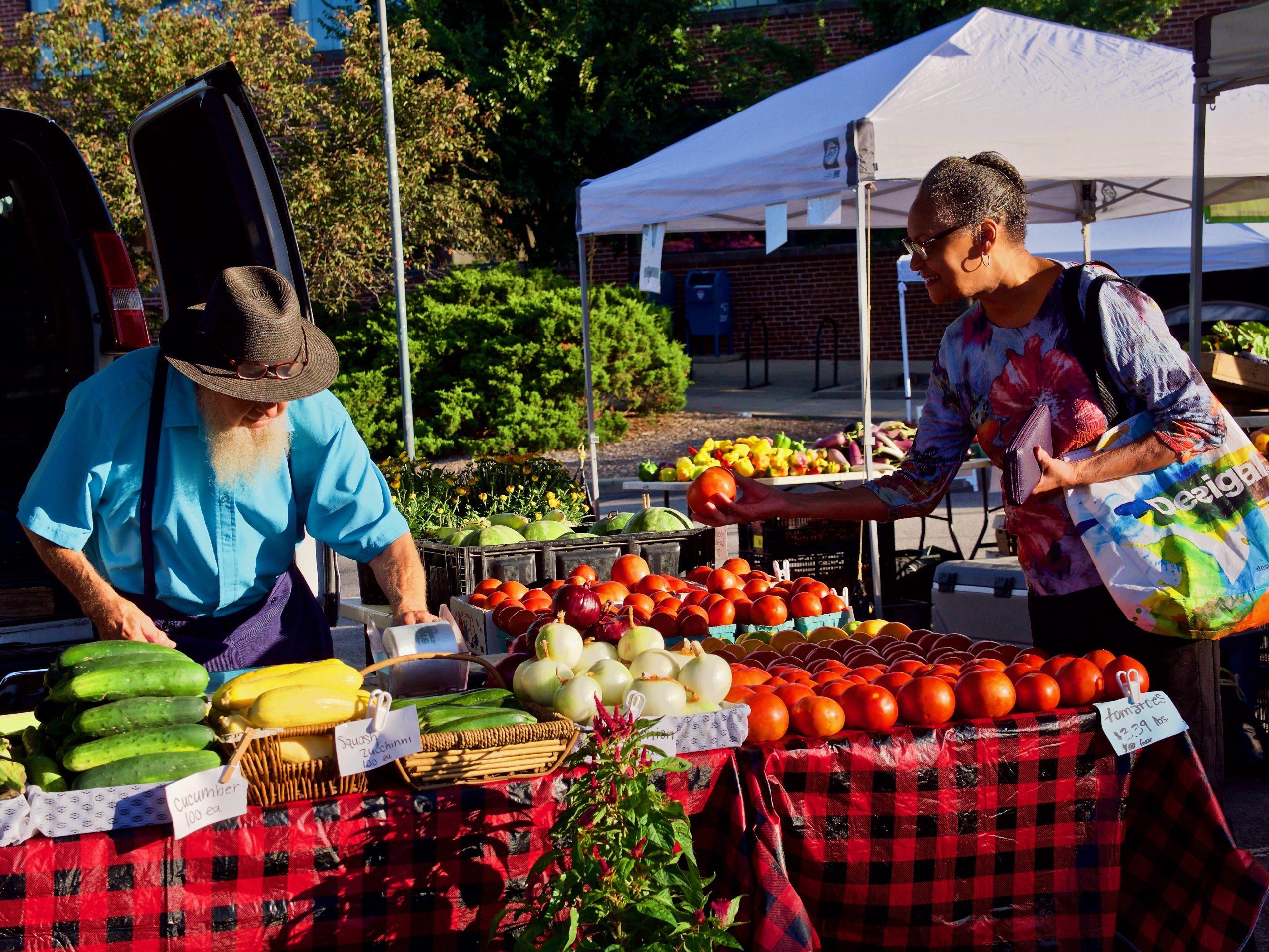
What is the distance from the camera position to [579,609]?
3.31m

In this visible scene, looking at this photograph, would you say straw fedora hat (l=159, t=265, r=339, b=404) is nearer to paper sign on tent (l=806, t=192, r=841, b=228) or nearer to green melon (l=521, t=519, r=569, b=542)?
green melon (l=521, t=519, r=569, b=542)

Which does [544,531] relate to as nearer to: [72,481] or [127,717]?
[72,481]

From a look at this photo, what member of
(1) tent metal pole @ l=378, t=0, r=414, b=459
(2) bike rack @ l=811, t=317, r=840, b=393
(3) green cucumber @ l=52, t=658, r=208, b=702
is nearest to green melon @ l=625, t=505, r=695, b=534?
(3) green cucumber @ l=52, t=658, r=208, b=702

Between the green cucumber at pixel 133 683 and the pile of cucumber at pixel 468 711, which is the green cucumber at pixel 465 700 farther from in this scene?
the green cucumber at pixel 133 683

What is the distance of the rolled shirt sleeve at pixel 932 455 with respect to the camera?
3.16 m

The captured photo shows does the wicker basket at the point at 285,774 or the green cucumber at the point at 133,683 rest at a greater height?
the green cucumber at the point at 133,683

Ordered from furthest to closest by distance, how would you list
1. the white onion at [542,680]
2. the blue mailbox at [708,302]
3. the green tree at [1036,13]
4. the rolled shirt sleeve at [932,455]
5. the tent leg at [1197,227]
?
1. the blue mailbox at [708,302]
2. the green tree at [1036,13]
3. the tent leg at [1197,227]
4. the rolled shirt sleeve at [932,455]
5. the white onion at [542,680]

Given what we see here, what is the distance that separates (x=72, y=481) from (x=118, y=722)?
0.85 meters

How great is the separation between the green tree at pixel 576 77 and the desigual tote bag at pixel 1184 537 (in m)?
15.4

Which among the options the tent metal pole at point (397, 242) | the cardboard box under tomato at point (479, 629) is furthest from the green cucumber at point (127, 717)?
the tent metal pole at point (397, 242)

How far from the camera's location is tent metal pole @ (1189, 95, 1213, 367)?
5031 mm

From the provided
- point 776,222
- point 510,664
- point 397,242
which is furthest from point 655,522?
point 397,242

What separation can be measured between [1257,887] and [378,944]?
1.88 metres

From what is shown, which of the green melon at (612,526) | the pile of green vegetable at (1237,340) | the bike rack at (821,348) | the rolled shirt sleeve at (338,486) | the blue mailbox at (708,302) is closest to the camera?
the rolled shirt sleeve at (338,486)
